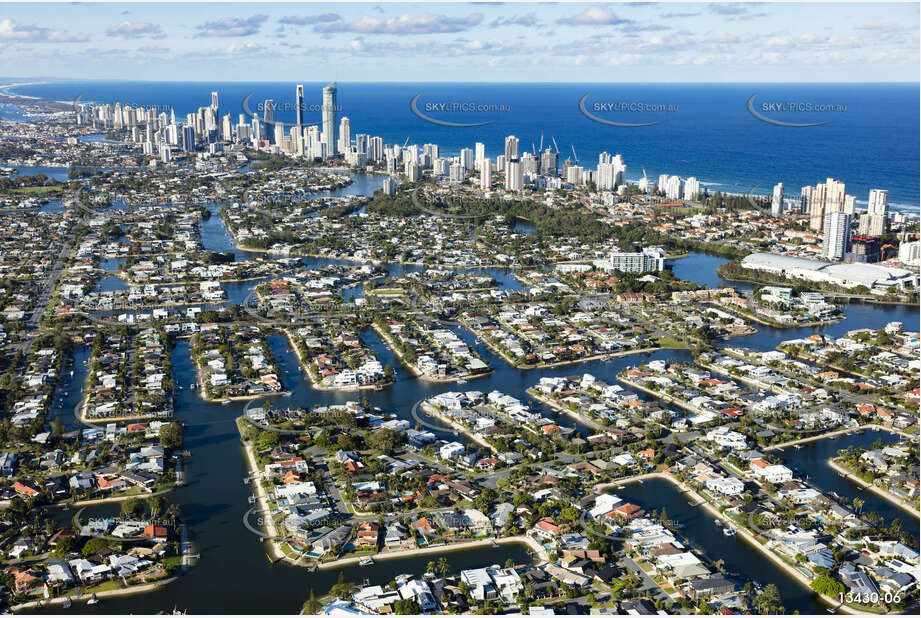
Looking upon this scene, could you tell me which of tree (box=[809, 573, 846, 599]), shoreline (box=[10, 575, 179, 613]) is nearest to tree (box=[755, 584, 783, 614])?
tree (box=[809, 573, 846, 599])

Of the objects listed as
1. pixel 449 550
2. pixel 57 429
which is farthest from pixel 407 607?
pixel 57 429

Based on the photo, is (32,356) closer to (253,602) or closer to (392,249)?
(253,602)

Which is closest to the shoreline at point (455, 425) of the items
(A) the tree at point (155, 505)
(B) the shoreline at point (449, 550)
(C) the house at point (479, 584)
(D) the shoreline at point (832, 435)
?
(B) the shoreline at point (449, 550)

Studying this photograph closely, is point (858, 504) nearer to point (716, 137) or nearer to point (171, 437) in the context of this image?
point (171, 437)

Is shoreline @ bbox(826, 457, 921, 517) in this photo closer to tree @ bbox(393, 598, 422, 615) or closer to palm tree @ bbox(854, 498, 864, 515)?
palm tree @ bbox(854, 498, 864, 515)

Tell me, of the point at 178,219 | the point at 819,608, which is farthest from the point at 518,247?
the point at 819,608

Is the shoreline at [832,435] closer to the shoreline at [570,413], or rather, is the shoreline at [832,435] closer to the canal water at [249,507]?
the canal water at [249,507]
